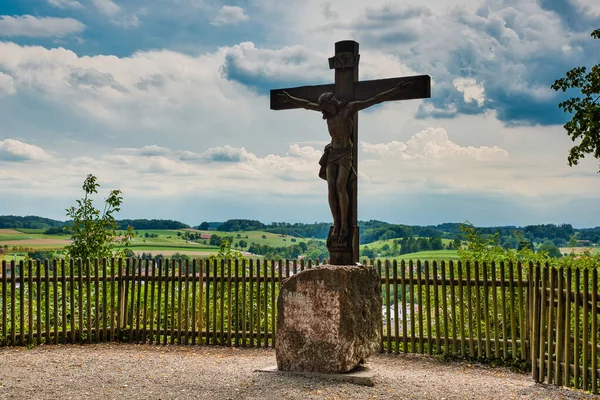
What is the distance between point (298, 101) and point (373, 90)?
123cm

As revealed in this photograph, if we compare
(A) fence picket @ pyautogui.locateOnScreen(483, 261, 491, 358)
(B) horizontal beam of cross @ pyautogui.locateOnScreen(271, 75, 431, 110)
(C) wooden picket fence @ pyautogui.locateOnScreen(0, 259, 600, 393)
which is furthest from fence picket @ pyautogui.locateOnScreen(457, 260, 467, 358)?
(B) horizontal beam of cross @ pyautogui.locateOnScreen(271, 75, 431, 110)

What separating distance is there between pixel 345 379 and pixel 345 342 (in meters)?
0.48

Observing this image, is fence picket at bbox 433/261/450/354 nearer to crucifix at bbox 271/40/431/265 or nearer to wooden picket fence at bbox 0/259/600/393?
wooden picket fence at bbox 0/259/600/393

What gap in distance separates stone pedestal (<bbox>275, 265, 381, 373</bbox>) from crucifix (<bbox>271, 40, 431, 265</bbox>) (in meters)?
0.49

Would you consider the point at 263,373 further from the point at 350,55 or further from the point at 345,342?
the point at 350,55

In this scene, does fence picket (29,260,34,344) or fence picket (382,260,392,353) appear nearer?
fence picket (382,260,392,353)

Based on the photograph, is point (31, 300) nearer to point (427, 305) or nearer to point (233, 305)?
point (233, 305)

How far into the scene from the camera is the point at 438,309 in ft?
36.9

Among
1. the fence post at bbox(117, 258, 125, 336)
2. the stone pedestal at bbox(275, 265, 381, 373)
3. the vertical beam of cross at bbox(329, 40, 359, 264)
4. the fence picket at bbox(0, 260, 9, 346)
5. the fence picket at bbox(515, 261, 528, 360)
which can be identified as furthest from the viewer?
the fence post at bbox(117, 258, 125, 336)

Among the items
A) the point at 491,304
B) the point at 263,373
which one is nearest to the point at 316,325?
the point at 263,373

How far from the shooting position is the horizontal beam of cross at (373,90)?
8.70 m

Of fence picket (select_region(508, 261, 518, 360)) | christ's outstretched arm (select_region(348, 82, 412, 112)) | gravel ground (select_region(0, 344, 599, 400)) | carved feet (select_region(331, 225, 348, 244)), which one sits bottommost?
gravel ground (select_region(0, 344, 599, 400))

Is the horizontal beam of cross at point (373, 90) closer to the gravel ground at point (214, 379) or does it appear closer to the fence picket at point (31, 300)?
the gravel ground at point (214, 379)

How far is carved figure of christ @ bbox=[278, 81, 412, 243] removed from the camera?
28.6 ft
